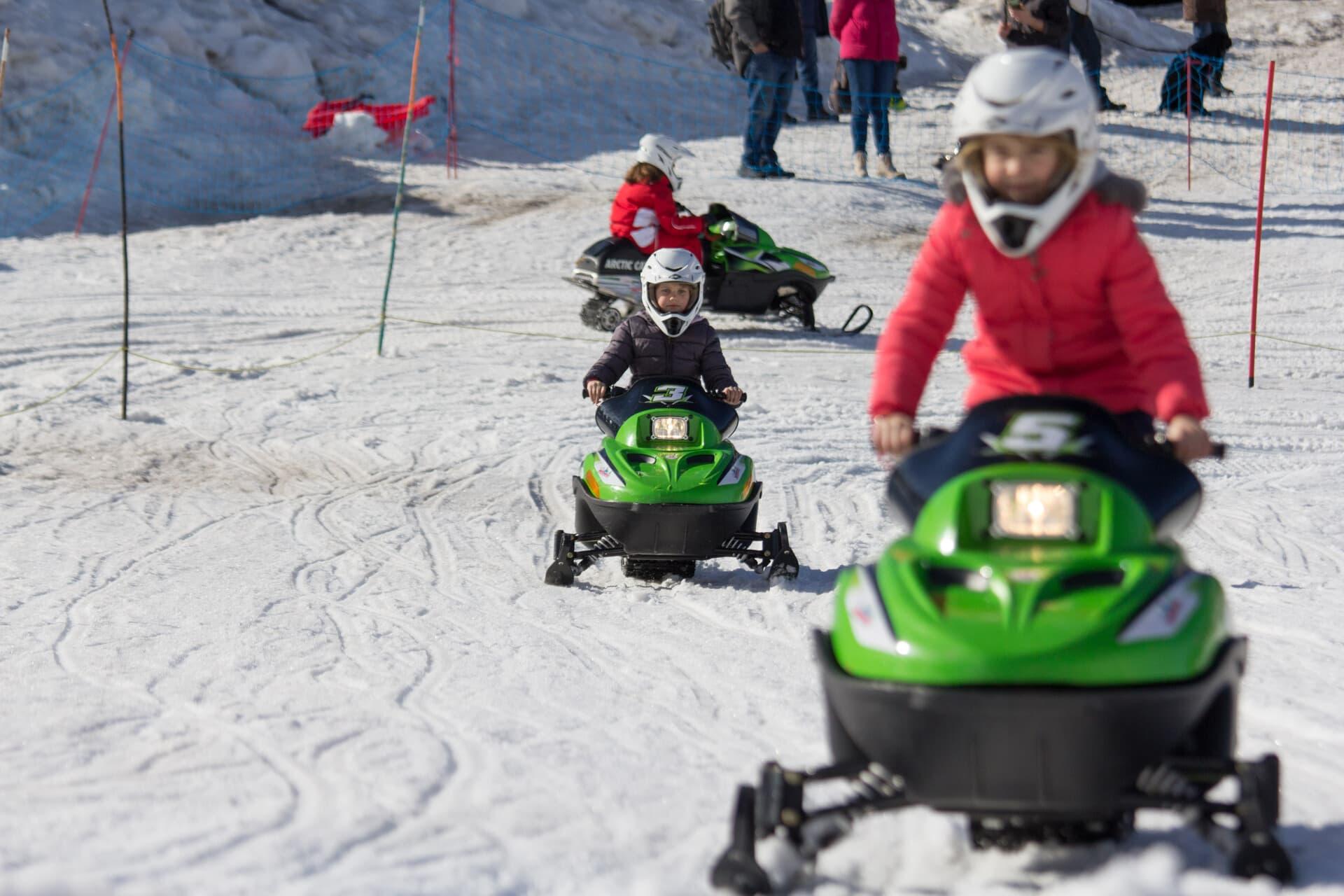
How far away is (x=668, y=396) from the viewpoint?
21.8 feet

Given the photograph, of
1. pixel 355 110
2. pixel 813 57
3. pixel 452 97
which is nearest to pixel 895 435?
pixel 452 97

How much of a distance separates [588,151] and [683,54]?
4713 millimetres

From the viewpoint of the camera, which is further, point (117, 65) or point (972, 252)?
point (117, 65)

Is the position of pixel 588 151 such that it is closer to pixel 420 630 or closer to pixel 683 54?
pixel 683 54

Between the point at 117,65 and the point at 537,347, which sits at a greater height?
the point at 117,65

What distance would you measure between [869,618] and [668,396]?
151 inches

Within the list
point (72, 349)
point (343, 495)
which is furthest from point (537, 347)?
point (343, 495)

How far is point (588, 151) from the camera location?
65.6 feet

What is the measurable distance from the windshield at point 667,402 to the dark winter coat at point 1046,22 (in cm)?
1084

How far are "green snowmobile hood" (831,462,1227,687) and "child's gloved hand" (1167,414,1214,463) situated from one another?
157 millimetres

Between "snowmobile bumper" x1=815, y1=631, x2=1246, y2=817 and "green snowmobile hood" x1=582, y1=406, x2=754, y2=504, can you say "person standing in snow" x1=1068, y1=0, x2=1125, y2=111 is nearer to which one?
"green snowmobile hood" x1=582, y1=406, x2=754, y2=504

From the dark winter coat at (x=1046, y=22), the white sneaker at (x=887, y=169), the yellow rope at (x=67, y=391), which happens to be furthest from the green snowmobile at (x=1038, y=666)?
the white sneaker at (x=887, y=169)

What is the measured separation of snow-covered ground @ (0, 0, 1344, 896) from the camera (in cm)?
330

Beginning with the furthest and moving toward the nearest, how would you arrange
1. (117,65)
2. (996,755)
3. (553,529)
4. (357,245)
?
(357,245)
(117,65)
(553,529)
(996,755)
